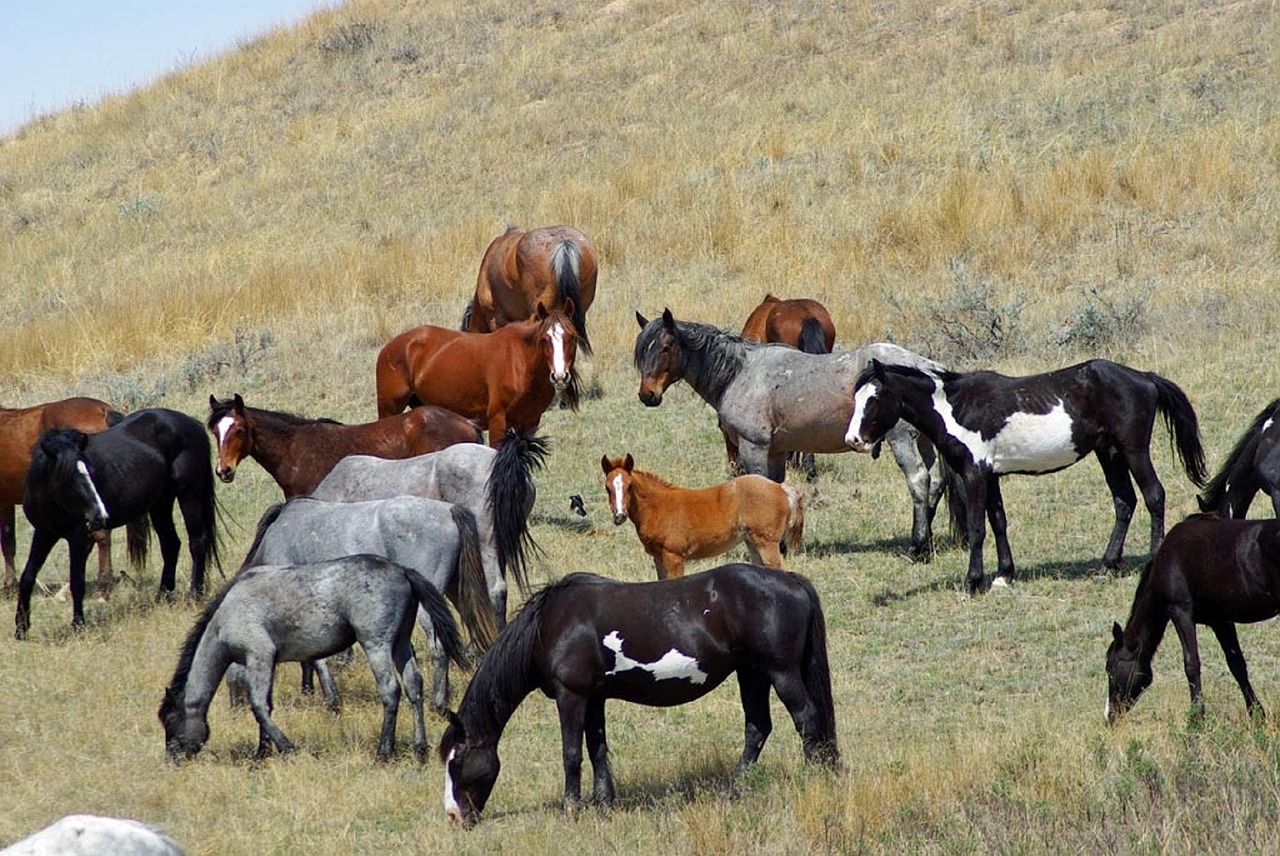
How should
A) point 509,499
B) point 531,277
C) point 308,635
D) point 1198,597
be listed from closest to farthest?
point 1198,597 < point 308,635 < point 509,499 < point 531,277

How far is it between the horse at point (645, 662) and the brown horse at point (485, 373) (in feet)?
18.8

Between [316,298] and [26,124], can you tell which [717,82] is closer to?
[316,298]

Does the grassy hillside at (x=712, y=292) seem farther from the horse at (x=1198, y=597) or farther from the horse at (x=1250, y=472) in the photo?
the horse at (x=1250, y=472)

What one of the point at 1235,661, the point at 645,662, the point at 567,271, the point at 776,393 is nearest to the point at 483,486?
the point at 776,393

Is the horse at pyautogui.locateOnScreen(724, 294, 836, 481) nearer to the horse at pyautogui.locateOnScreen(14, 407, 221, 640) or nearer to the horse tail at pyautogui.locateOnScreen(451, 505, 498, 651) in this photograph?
the horse at pyautogui.locateOnScreen(14, 407, 221, 640)

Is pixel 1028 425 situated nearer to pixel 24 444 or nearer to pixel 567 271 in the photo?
pixel 567 271

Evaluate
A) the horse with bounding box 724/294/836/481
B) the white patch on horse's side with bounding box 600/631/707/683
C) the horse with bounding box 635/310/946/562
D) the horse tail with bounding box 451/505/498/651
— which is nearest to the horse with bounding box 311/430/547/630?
the horse tail with bounding box 451/505/498/651

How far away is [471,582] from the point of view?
9.30m

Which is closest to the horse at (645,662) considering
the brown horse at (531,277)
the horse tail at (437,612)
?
the horse tail at (437,612)

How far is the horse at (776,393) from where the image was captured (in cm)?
1202

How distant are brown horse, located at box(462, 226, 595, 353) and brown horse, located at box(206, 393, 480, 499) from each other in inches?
157

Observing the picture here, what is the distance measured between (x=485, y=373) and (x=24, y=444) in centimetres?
399

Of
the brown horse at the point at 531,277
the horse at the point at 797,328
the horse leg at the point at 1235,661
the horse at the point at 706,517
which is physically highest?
the brown horse at the point at 531,277

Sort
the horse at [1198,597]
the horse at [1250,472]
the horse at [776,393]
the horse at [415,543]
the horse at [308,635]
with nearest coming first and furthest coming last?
the horse at [1198,597] → the horse at [308,635] → the horse at [415,543] → the horse at [1250,472] → the horse at [776,393]
